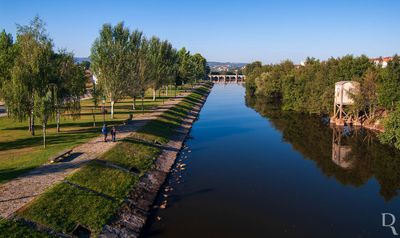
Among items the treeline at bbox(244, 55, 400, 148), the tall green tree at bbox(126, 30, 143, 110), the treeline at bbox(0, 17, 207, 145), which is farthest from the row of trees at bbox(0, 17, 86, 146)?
the treeline at bbox(244, 55, 400, 148)

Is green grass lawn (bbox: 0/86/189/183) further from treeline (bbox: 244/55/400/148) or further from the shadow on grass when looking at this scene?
treeline (bbox: 244/55/400/148)

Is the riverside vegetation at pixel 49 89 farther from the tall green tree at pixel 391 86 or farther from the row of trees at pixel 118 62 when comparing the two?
the tall green tree at pixel 391 86

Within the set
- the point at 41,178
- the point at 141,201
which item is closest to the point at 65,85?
the point at 41,178

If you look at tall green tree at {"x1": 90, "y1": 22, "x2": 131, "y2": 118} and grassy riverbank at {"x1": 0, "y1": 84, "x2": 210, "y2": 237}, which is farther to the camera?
tall green tree at {"x1": 90, "y1": 22, "x2": 131, "y2": 118}

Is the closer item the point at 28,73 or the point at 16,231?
the point at 16,231

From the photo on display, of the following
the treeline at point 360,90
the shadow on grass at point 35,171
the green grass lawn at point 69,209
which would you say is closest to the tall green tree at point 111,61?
the shadow on grass at point 35,171

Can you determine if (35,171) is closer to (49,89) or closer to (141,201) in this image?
(141,201)

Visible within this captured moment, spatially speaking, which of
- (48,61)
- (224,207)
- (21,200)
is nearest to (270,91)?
(48,61)
